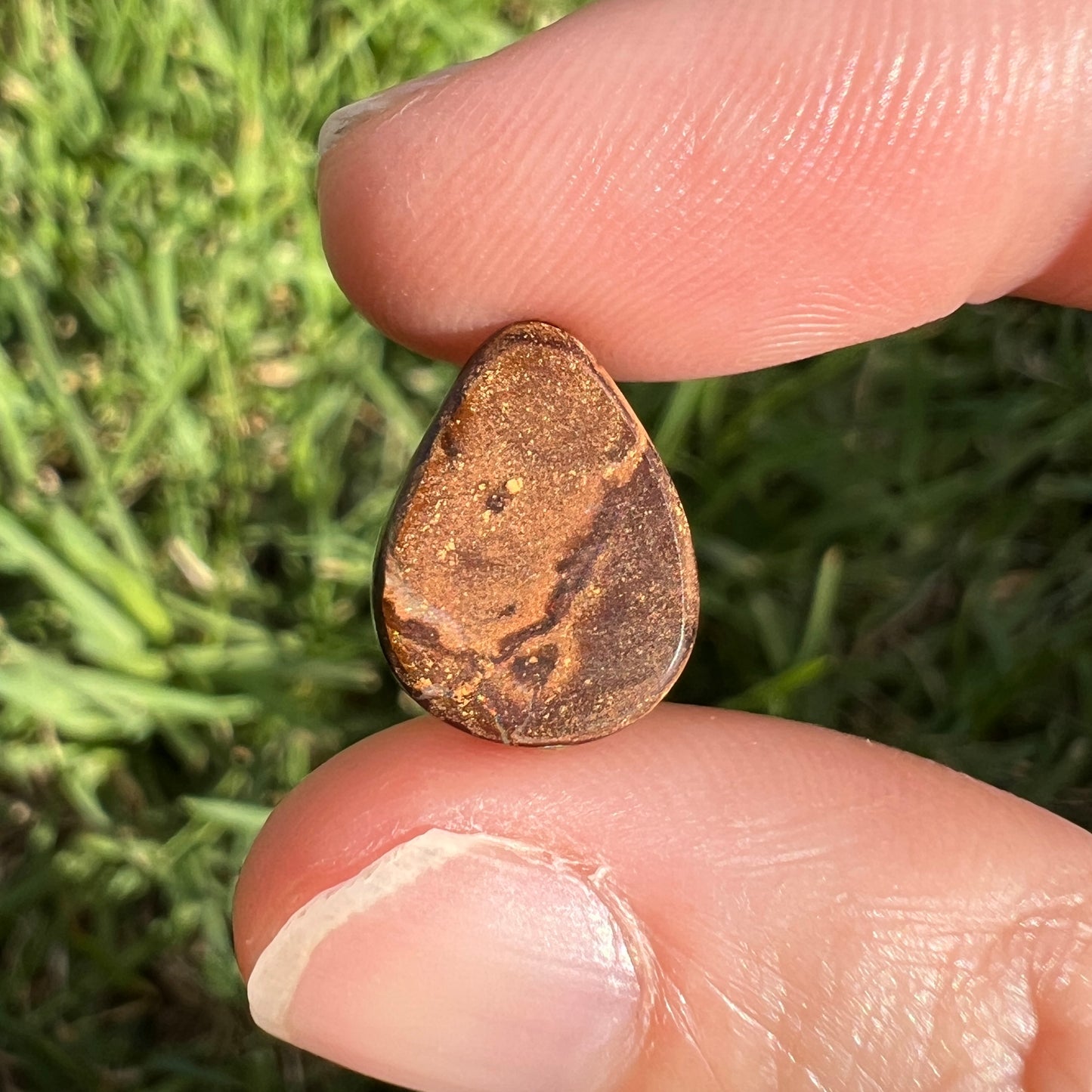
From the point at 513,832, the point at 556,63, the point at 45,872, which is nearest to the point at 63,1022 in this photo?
the point at 45,872

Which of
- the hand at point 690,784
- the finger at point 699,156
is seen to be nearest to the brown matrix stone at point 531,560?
the hand at point 690,784

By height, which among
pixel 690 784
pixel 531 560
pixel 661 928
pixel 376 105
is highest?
pixel 376 105

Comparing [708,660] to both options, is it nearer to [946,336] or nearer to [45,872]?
[946,336]

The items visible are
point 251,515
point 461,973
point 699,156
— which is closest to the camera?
point 461,973

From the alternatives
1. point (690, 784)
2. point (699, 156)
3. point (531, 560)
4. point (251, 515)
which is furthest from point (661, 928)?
point (251, 515)

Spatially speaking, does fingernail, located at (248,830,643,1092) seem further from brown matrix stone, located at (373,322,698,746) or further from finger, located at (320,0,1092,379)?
finger, located at (320,0,1092,379)

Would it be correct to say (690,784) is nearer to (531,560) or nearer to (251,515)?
(531,560)
